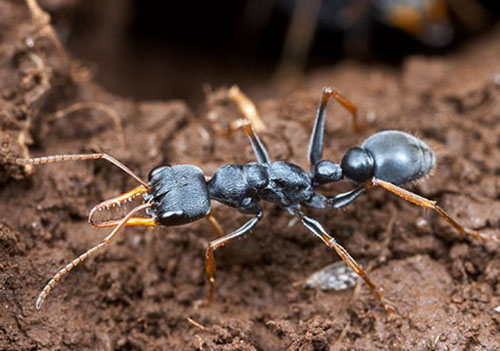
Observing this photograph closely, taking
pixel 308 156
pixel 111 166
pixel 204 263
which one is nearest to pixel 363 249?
pixel 308 156

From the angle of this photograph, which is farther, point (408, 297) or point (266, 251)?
A: point (266, 251)

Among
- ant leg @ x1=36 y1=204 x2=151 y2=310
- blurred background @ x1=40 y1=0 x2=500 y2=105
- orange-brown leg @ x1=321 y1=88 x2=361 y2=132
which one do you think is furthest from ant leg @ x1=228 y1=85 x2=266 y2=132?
blurred background @ x1=40 y1=0 x2=500 y2=105

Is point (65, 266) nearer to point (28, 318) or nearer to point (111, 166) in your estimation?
point (28, 318)

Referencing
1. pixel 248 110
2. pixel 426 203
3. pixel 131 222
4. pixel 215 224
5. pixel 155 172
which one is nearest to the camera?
pixel 131 222

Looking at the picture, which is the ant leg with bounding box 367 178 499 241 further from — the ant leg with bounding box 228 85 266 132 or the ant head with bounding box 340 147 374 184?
the ant leg with bounding box 228 85 266 132

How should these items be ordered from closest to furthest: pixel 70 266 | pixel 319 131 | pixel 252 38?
1. pixel 70 266
2. pixel 319 131
3. pixel 252 38

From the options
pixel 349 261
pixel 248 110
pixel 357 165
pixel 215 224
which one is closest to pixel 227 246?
pixel 215 224

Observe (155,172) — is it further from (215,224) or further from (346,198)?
(346,198)
